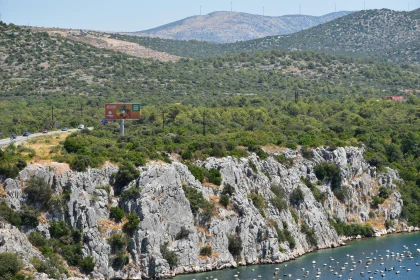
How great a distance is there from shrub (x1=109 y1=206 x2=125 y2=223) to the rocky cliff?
50 cm

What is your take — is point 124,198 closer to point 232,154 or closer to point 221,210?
point 221,210

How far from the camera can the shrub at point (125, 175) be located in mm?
102062

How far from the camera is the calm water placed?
10138 centimetres

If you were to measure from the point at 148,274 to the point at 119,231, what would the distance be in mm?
5335

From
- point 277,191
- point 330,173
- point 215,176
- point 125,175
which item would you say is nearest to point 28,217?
point 125,175

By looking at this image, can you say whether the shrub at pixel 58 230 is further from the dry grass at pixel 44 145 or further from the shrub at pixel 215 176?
the shrub at pixel 215 176

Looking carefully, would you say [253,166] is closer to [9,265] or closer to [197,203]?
[197,203]

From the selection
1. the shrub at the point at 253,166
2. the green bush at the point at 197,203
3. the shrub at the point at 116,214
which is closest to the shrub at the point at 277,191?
the shrub at the point at 253,166

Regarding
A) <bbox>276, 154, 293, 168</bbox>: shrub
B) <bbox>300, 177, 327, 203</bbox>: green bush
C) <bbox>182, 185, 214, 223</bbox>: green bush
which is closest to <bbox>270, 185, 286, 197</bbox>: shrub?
<bbox>276, 154, 293, 168</bbox>: shrub

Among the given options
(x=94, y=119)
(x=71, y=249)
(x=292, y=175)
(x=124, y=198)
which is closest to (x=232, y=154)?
(x=292, y=175)

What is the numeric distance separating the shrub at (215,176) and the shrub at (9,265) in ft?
105

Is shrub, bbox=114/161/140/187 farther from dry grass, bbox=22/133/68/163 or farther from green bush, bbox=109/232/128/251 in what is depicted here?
dry grass, bbox=22/133/68/163

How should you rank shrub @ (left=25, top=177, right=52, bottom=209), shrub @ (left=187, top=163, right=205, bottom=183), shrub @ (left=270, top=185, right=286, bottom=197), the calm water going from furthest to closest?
shrub @ (left=270, top=185, right=286, bottom=197), shrub @ (left=187, top=163, right=205, bottom=183), the calm water, shrub @ (left=25, top=177, right=52, bottom=209)

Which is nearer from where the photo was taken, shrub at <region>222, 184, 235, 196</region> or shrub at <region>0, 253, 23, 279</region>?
shrub at <region>0, 253, 23, 279</region>
